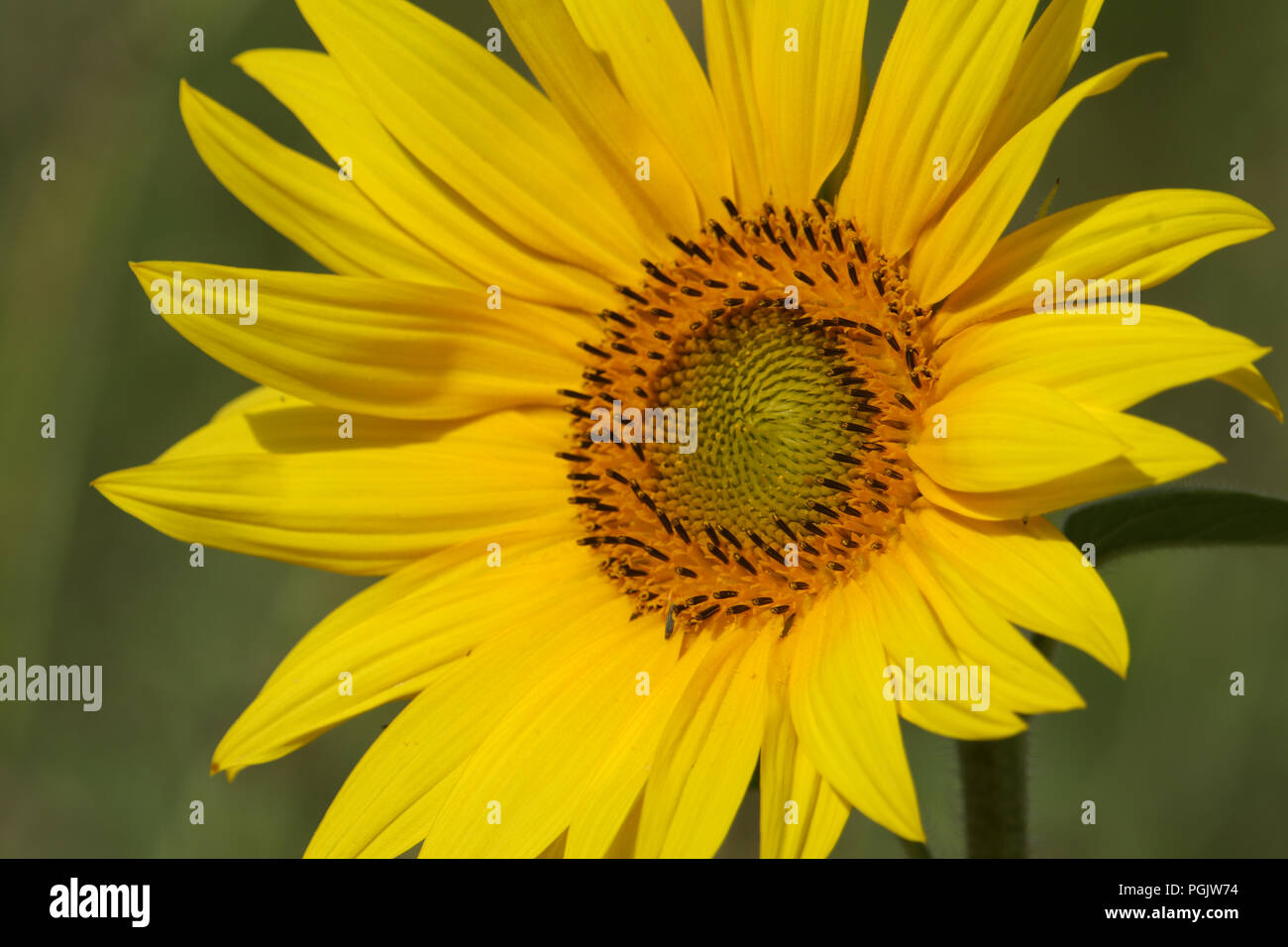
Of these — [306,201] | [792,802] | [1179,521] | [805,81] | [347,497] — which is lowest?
[792,802]

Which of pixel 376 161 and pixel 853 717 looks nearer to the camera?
pixel 853 717

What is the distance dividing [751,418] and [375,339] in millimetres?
990

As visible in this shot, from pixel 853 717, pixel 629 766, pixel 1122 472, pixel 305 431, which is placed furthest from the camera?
pixel 305 431

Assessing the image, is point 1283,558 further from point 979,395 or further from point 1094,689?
point 979,395

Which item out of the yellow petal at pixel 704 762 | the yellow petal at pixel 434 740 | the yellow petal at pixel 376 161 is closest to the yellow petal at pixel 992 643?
the yellow petal at pixel 704 762

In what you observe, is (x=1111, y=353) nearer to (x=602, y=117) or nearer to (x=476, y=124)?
(x=602, y=117)

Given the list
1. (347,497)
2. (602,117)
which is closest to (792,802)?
(347,497)

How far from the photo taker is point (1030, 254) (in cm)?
256

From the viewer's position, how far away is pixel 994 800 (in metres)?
2.99

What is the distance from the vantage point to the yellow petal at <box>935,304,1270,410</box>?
2184 millimetres

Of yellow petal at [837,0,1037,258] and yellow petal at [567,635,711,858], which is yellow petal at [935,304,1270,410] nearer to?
yellow petal at [837,0,1037,258]

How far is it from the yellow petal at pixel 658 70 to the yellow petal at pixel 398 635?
3.67 feet

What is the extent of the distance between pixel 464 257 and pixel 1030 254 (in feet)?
4.70
